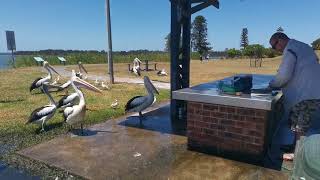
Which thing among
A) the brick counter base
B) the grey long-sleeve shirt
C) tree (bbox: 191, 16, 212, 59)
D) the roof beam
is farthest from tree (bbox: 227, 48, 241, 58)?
the grey long-sleeve shirt

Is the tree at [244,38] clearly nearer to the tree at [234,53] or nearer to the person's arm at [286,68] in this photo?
the tree at [234,53]

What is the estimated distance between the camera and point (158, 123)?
7727mm

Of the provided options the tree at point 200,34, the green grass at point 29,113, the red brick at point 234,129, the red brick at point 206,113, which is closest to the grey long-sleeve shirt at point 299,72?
the red brick at point 234,129

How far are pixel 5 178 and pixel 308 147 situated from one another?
443 centimetres

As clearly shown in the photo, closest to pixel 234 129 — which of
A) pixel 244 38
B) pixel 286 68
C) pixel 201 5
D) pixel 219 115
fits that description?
pixel 219 115

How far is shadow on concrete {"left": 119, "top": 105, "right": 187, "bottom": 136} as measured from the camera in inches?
280

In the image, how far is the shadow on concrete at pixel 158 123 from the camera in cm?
712

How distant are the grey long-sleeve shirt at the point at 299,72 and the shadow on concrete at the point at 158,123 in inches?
104

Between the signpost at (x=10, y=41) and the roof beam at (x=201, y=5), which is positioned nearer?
the roof beam at (x=201, y=5)

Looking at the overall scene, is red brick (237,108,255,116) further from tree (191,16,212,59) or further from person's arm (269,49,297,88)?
tree (191,16,212,59)

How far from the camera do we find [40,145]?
6148 millimetres

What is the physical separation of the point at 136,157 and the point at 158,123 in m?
2.30

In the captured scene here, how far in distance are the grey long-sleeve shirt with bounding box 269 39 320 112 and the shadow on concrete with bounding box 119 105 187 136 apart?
2646 mm

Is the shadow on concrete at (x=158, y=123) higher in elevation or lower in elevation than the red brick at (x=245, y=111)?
lower
